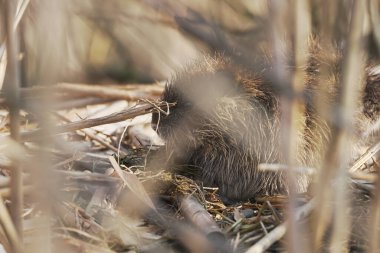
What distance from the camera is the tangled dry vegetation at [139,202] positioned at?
4.69 feet

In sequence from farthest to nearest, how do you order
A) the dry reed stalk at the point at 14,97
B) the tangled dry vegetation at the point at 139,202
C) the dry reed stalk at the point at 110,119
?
the dry reed stalk at the point at 110,119, the tangled dry vegetation at the point at 139,202, the dry reed stalk at the point at 14,97

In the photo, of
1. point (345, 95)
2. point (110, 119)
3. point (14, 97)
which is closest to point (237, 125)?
point (110, 119)

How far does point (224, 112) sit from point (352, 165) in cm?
49

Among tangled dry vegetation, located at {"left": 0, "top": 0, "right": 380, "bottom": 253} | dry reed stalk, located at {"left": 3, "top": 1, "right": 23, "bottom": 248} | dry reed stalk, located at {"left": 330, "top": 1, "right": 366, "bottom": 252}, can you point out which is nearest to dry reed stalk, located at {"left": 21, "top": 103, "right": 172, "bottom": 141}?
tangled dry vegetation, located at {"left": 0, "top": 0, "right": 380, "bottom": 253}

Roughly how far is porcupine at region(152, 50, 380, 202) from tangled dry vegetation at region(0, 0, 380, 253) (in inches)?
2.8

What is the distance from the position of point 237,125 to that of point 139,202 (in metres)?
0.49

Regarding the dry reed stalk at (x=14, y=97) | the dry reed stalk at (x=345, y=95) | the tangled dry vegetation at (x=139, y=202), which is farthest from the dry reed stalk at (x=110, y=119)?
the dry reed stalk at (x=345, y=95)

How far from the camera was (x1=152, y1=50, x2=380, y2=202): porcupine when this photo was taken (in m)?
2.40

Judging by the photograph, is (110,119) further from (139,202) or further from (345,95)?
(345,95)

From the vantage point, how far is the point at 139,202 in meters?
2.18

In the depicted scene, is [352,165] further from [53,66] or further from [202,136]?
[53,66]

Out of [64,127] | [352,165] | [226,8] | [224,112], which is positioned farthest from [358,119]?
[226,8]

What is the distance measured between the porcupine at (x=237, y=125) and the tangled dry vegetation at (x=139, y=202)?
71 millimetres

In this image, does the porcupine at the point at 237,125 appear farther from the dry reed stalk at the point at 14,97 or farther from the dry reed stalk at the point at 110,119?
the dry reed stalk at the point at 14,97
